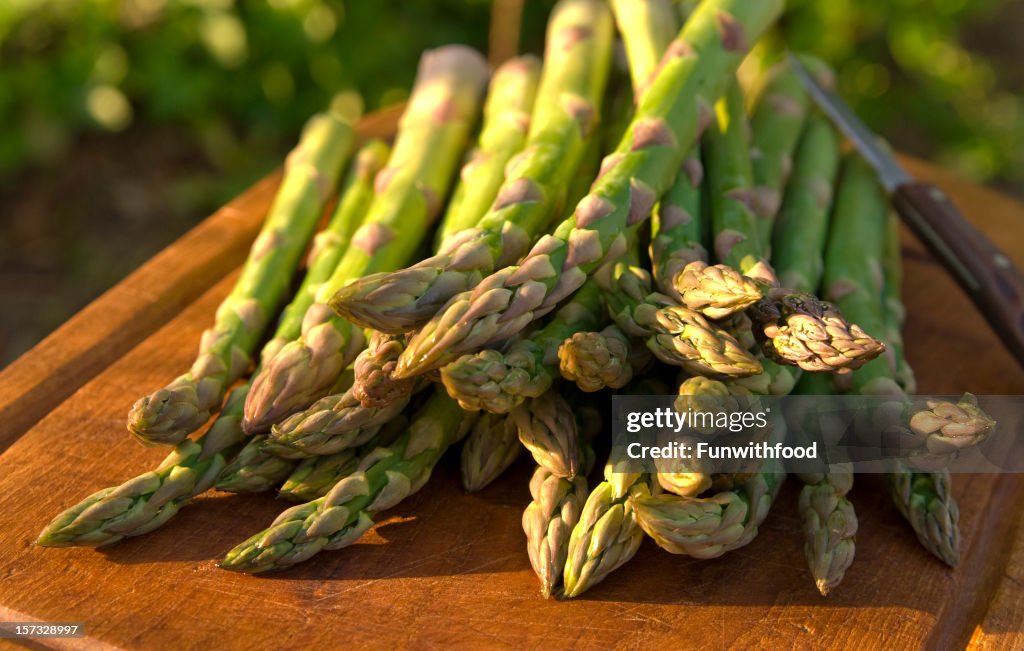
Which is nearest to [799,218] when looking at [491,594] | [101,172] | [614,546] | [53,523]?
[614,546]

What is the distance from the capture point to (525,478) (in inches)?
118

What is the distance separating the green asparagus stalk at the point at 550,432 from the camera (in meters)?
2.71

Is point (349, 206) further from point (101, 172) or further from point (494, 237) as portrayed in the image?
point (101, 172)

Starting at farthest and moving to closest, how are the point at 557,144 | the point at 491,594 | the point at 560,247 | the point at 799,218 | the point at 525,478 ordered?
the point at 799,218
the point at 557,144
the point at 525,478
the point at 560,247
the point at 491,594

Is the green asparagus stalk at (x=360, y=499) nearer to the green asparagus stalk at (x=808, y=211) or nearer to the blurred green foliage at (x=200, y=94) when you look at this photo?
the green asparagus stalk at (x=808, y=211)

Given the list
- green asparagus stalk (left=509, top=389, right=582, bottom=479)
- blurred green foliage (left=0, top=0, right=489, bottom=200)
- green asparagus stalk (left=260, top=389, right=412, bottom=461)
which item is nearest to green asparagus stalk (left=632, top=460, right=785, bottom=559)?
green asparagus stalk (left=509, top=389, right=582, bottom=479)

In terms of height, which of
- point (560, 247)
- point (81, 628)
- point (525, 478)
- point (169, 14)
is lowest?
point (525, 478)

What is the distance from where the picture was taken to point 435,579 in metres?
2.64

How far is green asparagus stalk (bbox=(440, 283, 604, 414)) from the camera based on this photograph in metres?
2.53

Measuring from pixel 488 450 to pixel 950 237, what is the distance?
1864 millimetres

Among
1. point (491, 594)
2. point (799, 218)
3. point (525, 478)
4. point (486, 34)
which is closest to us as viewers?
point (491, 594)

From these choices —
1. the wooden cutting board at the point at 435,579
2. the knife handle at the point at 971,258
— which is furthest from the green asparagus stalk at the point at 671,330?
the knife handle at the point at 971,258

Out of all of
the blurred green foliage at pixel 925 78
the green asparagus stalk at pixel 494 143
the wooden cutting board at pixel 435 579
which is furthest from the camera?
the blurred green foliage at pixel 925 78

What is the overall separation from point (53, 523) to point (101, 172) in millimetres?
4600
